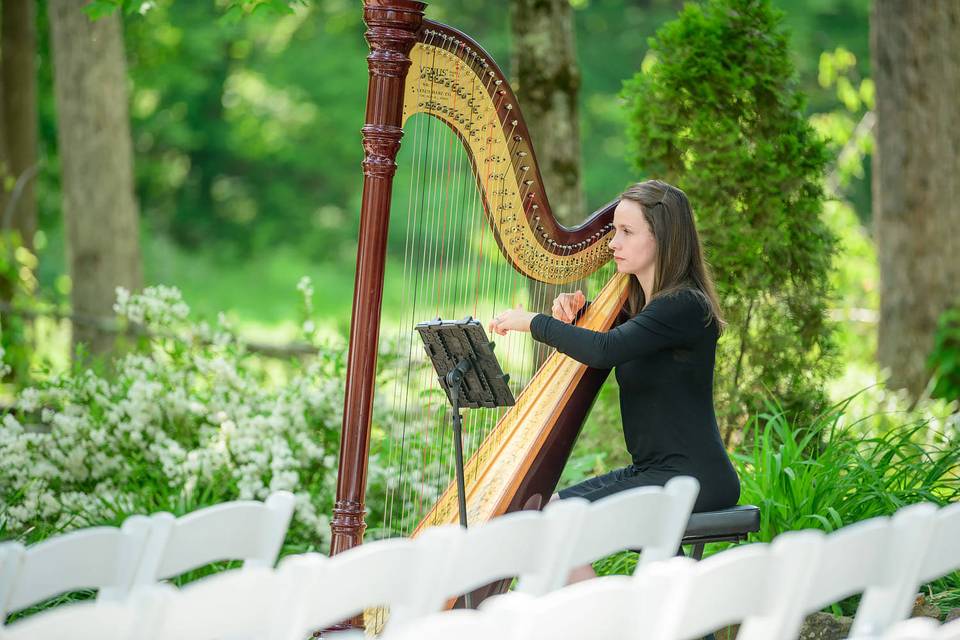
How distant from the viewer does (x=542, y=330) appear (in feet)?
10.5

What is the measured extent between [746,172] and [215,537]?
3.29 m

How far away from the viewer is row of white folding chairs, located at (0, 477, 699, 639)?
1565 millimetres

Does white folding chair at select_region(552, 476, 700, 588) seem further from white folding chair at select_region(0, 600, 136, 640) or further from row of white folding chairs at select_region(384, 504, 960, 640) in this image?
white folding chair at select_region(0, 600, 136, 640)

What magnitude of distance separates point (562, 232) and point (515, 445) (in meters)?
0.67

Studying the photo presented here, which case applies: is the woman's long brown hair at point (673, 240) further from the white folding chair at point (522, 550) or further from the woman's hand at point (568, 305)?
the white folding chair at point (522, 550)

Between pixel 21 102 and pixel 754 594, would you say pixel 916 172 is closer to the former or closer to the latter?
pixel 754 594

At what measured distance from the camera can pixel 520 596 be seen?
170 cm

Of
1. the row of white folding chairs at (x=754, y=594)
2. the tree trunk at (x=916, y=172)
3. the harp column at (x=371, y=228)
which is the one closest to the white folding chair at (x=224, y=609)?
the row of white folding chairs at (x=754, y=594)

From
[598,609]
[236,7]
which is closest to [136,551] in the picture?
[598,609]

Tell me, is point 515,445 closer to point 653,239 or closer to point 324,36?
point 653,239

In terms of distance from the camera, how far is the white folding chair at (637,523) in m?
2.07

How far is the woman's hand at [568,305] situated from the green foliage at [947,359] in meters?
3.88

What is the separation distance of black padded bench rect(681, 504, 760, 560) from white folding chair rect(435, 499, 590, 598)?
3.58 ft

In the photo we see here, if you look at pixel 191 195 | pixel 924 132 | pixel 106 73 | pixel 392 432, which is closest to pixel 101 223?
pixel 106 73
